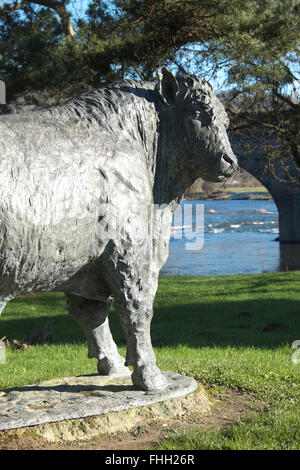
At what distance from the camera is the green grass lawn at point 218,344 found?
367cm

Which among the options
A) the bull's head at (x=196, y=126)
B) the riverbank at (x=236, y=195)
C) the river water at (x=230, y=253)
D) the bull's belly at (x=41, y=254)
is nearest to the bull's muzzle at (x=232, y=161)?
the bull's head at (x=196, y=126)

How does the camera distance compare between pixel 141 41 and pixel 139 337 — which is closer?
pixel 139 337

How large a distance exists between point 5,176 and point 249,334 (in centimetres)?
570

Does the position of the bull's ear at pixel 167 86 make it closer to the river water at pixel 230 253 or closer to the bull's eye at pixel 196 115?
the bull's eye at pixel 196 115

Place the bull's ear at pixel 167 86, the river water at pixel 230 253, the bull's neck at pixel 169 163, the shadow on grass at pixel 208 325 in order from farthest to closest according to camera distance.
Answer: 1. the river water at pixel 230 253
2. the shadow on grass at pixel 208 325
3. the bull's neck at pixel 169 163
4. the bull's ear at pixel 167 86

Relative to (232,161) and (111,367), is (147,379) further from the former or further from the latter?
(232,161)

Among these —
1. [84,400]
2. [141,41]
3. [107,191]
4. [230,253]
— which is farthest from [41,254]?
[230,253]

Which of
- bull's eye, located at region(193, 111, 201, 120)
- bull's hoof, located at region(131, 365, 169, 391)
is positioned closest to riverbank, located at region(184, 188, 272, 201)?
bull's eye, located at region(193, 111, 201, 120)

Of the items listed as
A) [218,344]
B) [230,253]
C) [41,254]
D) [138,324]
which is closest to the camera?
[41,254]

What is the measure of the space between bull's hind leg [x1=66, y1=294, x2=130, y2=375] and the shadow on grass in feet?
9.95

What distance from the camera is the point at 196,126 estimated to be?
153 inches

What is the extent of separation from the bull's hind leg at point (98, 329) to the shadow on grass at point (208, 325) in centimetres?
303

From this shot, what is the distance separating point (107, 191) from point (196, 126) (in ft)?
2.62

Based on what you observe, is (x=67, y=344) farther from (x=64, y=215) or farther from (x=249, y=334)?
(x=64, y=215)
